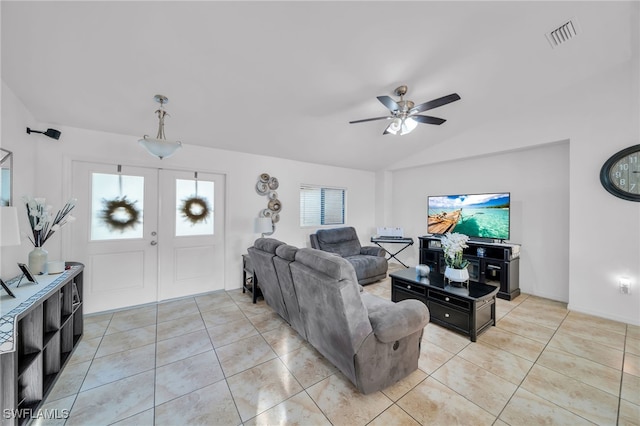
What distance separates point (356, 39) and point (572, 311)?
4260 mm

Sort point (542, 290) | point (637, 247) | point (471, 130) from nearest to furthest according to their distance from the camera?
point (637, 247) < point (542, 290) < point (471, 130)

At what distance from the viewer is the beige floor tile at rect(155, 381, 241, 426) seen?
1558mm

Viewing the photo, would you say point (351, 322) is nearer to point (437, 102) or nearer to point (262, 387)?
point (262, 387)

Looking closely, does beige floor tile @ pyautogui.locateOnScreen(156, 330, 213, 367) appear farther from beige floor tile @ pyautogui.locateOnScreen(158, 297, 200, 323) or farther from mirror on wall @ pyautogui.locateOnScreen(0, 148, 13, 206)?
mirror on wall @ pyautogui.locateOnScreen(0, 148, 13, 206)

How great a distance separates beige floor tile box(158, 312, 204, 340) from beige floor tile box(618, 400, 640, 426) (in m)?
3.57

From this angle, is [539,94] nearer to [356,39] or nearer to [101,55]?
[356,39]

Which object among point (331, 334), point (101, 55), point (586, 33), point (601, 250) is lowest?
point (331, 334)

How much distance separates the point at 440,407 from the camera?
165cm

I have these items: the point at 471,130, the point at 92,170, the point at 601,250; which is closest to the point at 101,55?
the point at 92,170

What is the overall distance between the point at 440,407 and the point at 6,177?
3.99m

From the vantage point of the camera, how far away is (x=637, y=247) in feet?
9.11

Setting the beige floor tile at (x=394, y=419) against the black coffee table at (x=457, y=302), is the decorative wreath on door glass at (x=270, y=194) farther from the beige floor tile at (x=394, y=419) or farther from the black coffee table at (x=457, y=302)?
the beige floor tile at (x=394, y=419)

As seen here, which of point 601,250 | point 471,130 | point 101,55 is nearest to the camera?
point 101,55

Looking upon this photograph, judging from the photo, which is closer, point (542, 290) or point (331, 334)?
point (331, 334)
